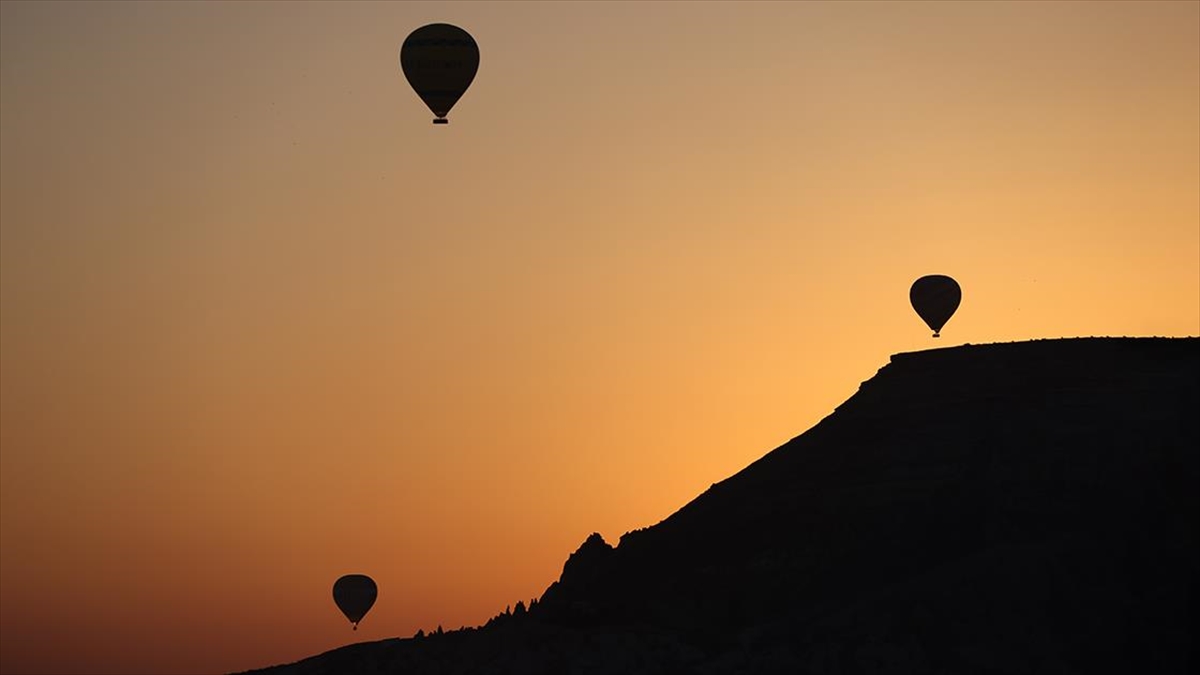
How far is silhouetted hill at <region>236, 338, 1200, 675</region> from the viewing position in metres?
114

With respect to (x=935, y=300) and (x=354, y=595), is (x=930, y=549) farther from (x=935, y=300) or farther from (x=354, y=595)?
(x=354, y=595)

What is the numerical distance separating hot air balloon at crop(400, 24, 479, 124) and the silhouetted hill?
2182cm

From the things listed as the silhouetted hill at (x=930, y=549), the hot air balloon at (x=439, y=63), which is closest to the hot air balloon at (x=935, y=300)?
the silhouetted hill at (x=930, y=549)

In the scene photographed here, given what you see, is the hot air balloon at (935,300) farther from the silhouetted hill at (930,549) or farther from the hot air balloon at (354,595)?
the hot air balloon at (354,595)

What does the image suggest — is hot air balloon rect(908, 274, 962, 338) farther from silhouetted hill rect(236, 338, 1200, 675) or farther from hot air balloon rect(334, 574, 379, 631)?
hot air balloon rect(334, 574, 379, 631)

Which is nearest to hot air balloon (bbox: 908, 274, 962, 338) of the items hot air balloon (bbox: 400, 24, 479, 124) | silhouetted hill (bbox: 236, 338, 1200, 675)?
silhouetted hill (bbox: 236, 338, 1200, 675)

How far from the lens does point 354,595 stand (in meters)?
154

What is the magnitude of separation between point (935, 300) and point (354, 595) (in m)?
34.9

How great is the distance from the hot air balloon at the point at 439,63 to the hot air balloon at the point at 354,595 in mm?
32527

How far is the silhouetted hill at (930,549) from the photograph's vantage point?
373 ft

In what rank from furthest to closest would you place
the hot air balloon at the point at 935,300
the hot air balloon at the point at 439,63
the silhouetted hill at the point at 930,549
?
the hot air balloon at the point at 935,300 → the hot air balloon at the point at 439,63 → the silhouetted hill at the point at 930,549

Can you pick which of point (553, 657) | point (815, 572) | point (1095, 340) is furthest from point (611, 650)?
point (1095, 340)

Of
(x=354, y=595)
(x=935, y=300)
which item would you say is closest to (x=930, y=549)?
(x=935, y=300)

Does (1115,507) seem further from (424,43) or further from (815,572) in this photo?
(424,43)
